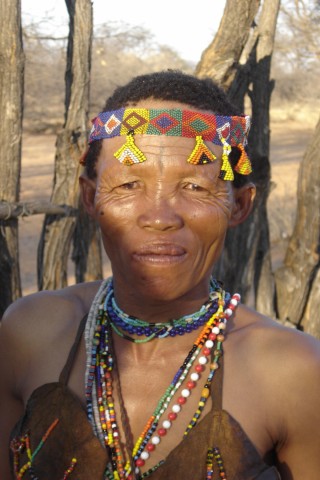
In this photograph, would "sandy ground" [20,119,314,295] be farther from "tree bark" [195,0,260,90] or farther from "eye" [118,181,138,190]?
"eye" [118,181,138,190]

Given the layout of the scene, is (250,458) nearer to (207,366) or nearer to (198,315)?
(207,366)

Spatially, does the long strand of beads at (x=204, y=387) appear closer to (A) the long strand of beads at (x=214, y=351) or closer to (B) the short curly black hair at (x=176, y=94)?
(A) the long strand of beads at (x=214, y=351)

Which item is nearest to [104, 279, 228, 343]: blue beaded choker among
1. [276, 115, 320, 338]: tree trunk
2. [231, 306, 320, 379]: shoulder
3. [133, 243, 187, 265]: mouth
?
[231, 306, 320, 379]: shoulder

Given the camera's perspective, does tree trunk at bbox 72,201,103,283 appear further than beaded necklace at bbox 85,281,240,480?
Yes

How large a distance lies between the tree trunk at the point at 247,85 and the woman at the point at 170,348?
2.21 metres

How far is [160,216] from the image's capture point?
1.72 metres

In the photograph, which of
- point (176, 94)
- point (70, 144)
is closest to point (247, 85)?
point (70, 144)

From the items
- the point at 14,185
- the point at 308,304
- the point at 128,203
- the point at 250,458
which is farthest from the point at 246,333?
the point at 308,304

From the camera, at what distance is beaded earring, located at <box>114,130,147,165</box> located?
69.0 inches

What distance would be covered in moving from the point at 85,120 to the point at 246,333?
283 centimetres

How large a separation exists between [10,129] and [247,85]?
1587mm

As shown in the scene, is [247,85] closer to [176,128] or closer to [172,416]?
[176,128]

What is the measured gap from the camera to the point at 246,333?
6.11 feet

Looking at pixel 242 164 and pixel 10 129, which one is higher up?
pixel 242 164
